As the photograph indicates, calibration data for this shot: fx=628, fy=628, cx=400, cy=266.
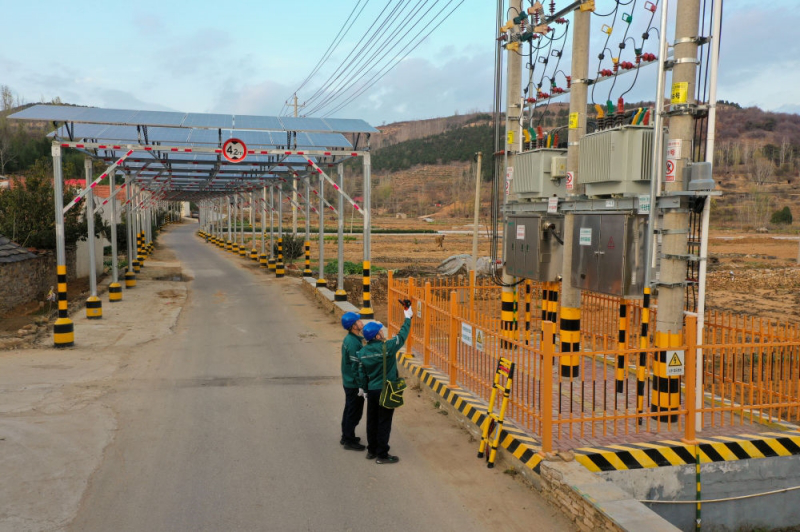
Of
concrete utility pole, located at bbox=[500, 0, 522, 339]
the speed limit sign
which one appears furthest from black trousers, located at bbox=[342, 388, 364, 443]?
the speed limit sign

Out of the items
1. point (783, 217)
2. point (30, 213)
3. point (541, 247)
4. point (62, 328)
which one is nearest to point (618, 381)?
point (541, 247)

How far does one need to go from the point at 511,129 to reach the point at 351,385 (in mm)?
5056

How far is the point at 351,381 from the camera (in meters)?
6.59

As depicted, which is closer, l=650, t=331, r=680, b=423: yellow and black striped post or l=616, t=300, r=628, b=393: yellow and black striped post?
l=650, t=331, r=680, b=423: yellow and black striped post

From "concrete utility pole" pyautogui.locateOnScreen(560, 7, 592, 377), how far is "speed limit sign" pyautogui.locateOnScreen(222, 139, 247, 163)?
8063 mm

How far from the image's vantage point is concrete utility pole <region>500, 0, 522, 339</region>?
936 cm

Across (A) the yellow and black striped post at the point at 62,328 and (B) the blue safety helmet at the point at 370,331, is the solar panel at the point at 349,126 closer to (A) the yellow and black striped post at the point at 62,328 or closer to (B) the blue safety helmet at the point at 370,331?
(A) the yellow and black striped post at the point at 62,328

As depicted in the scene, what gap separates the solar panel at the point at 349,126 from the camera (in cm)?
1527

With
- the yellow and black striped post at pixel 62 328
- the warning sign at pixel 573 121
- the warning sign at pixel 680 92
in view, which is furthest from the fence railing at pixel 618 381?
the yellow and black striped post at pixel 62 328

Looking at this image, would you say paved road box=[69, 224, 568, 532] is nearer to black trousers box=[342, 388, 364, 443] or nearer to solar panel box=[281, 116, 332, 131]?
black trousers box=[342, 388, 364, 443]

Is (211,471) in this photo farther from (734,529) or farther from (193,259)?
(193,259)

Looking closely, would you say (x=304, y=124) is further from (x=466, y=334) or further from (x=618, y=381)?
(x=618, y=381)

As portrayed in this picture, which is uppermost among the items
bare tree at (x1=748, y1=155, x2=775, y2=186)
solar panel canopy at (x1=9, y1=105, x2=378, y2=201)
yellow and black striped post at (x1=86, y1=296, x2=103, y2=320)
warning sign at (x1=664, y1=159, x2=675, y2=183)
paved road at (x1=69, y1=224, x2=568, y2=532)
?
bare tree at (x1=748, y1=155, x2=775, y2=186)

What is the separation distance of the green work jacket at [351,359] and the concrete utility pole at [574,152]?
2948mm
